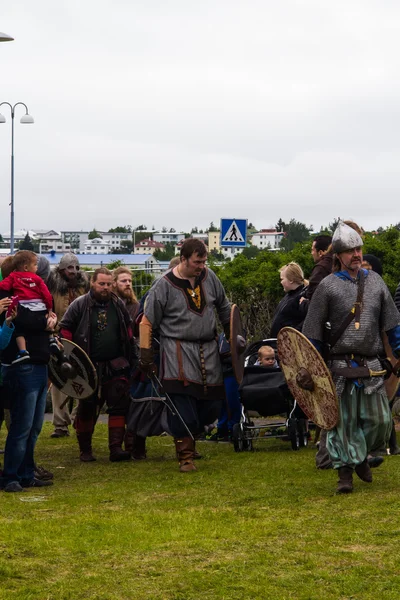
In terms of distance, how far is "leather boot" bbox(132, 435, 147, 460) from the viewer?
11.5 metres

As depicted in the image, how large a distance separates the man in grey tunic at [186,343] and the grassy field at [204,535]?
510mm

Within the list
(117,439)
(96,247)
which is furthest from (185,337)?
(96,247)

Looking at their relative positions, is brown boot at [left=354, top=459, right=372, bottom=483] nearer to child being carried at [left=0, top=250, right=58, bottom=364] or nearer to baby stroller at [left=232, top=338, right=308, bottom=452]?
baby stroller at [left=232, top=338, right=308, bottom=452]

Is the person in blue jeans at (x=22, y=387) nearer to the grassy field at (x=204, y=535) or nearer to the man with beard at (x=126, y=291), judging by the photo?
the grassy field at (x=204, y=535)

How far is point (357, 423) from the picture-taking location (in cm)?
870

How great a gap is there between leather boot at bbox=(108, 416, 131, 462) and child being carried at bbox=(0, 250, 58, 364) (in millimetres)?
2325

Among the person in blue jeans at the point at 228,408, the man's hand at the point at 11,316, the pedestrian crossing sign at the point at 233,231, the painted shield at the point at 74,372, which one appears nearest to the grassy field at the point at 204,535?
the painted shield at the point at 74,372

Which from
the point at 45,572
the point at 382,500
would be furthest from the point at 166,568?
the point at 382,500

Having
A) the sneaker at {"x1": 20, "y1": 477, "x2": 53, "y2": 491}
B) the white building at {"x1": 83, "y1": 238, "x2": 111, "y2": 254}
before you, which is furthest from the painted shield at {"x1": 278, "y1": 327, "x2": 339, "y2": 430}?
the white building at {"x1": 83, "y1": 238, "x2": 111, "y2": 254}

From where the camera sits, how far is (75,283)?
13070 millimetres

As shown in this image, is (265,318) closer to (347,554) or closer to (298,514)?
(298,514)

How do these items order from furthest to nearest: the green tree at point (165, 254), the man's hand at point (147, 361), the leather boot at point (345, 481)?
the green tree at point (165, 254)
the man's hand at point (147, 361)
the leather boot at point (345, 481)

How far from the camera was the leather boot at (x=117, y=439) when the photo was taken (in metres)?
11.3

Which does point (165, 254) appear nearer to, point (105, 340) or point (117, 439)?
point (117, 439)
